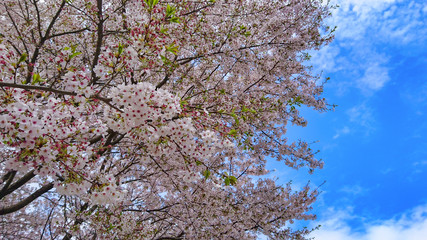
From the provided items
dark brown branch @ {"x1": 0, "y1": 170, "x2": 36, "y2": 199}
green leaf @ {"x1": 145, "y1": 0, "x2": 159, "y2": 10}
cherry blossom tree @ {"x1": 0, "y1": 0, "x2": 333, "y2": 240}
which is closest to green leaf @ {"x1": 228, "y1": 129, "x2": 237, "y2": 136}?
cherry blossom tree @ {"x1": 0, "y1": 0, "x2": 333, "y2": 240}

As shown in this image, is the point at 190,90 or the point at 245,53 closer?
the point at 245,53

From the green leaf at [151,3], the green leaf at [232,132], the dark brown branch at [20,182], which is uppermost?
the green leaf at [151,3]

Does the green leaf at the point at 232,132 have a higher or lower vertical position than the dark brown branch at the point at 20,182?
higher

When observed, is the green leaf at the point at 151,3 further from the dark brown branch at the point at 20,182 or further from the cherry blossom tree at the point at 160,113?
the dark brown branch at the point at 20,182

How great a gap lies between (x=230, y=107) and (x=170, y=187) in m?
3.70

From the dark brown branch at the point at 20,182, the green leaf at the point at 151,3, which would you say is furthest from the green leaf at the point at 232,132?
the dark brown branch at the point at 20,182

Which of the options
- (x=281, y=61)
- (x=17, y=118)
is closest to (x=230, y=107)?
(x=281, y=61)

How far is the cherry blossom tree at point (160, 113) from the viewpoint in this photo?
3.73 meters

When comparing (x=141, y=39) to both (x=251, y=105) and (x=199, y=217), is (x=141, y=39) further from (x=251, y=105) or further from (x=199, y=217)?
(x=199, y=217)

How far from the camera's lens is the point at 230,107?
684cm

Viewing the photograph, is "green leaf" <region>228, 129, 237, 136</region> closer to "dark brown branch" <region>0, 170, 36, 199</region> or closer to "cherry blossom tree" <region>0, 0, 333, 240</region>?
"cherry blossom tree" <region>0, 0, 333, 240</region>

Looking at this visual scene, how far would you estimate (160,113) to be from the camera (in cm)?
365

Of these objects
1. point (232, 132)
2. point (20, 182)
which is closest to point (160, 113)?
point (232, 132)

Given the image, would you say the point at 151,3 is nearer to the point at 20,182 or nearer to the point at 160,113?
the point at 160,113
